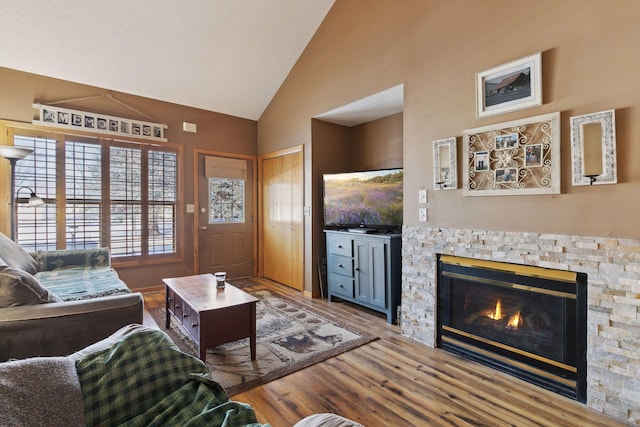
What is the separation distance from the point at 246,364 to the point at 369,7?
377cm

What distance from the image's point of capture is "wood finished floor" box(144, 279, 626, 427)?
72.9 inches

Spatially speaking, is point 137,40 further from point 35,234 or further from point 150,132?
point 35,234

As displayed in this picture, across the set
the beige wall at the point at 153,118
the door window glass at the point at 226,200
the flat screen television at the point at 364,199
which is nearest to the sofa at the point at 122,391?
the flat screen television at the point at 364,199

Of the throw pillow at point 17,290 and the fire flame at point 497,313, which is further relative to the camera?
the fire flame at point 497,313

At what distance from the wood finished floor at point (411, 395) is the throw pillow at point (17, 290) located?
4.39 ft

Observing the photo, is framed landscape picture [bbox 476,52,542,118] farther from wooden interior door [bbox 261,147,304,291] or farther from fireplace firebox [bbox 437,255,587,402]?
wooden interior door [bbox 261,147,304,291]

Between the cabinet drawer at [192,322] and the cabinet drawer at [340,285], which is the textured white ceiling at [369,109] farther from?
the cabinet drawer at [192,322]

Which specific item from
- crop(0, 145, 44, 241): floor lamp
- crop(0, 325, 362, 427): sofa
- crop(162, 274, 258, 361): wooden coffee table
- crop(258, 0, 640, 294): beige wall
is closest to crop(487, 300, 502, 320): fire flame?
crop(258, 0, 640, 294): beige wall

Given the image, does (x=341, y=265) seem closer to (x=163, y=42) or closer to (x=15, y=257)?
(x=15, y=257)

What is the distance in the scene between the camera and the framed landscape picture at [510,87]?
2.18 meters

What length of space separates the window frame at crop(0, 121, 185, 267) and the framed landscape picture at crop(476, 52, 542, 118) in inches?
163

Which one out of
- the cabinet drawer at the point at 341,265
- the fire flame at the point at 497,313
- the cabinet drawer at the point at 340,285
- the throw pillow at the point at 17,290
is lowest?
the cabinet drawer at the point at 340,285

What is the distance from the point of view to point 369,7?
11.3ft

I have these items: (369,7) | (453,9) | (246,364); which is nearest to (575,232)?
(453,9)
